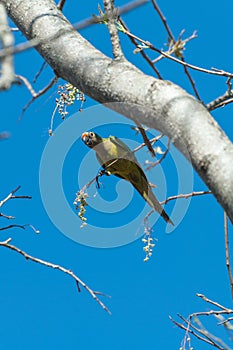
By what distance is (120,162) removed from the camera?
3.93 meters

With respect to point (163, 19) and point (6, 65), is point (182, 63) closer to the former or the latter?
point (163, 19)

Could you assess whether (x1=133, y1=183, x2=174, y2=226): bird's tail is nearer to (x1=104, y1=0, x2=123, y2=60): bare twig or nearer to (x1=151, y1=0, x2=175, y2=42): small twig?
(x1=151, y1=0, x2=175, y2=42): small twig

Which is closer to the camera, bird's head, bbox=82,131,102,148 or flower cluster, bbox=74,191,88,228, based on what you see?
flower cluster, bbox=74,191,88,228

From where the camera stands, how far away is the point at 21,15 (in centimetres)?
198

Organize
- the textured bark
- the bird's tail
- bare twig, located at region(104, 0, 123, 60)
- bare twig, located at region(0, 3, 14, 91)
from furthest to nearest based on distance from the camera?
the bird's tail, bare twig, located at region(104, 0, 123, 60), the textured bark, bare twig, located at region(0, 3, 14, 91)

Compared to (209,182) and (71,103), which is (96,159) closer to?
(71,103)

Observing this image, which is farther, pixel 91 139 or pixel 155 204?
pixel 91 139

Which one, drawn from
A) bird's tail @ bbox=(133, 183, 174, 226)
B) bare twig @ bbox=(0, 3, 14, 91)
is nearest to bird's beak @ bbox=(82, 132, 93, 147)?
bird's tail @ bbox=(133, 183, 174, 226)

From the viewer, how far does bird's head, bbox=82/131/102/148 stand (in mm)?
4547

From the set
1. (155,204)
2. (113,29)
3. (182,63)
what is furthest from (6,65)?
(155,204)

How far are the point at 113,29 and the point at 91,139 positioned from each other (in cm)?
301

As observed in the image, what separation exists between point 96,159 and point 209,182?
2.83 metres

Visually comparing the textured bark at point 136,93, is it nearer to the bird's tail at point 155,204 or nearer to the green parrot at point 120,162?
the bird's tail at point 155,204

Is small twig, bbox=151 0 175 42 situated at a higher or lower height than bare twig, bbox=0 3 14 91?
higher
